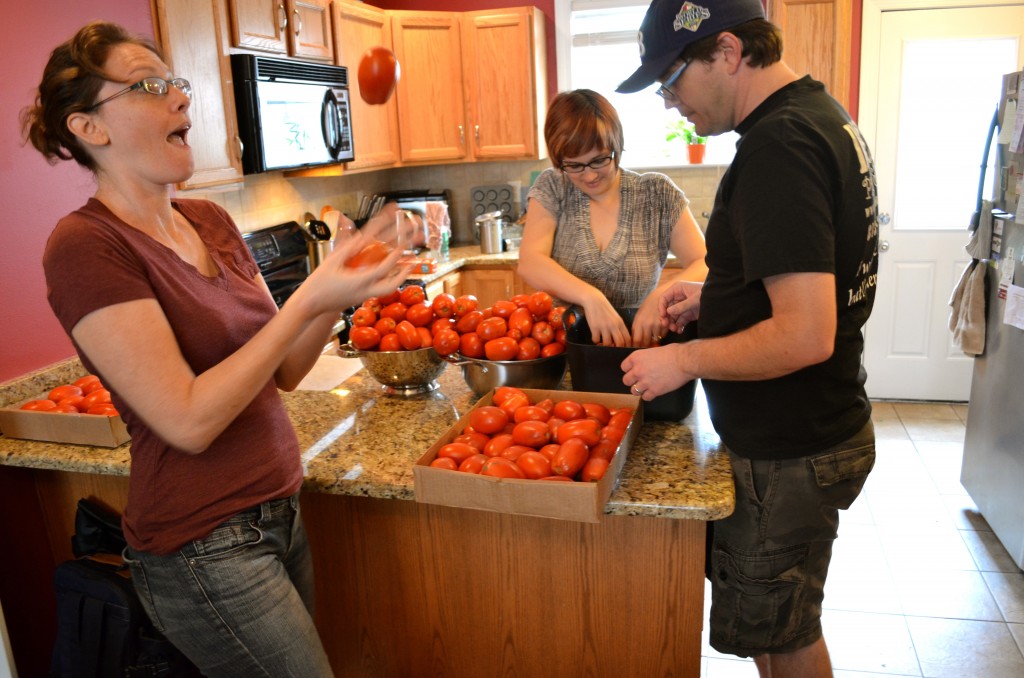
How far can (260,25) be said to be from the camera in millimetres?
3094

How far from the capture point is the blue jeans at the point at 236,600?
1306 mm

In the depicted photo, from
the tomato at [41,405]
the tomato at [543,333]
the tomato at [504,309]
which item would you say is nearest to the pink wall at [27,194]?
the tomato at [41,405]

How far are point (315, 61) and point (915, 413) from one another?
3633 millimetres

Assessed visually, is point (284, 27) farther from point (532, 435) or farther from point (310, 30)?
point (532, 435)

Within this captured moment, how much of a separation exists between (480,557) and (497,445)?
31 cm

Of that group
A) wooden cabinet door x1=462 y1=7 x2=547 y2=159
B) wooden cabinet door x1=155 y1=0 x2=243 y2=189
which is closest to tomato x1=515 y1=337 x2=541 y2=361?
wooden cabinet door x1=155 y1=0 x2=243 y2=189

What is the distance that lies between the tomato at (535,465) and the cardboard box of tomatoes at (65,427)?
927mm

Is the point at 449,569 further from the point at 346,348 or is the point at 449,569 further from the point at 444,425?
the point at 346,348

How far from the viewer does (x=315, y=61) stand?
139 inches

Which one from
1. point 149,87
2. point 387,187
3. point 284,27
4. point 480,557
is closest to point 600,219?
point 480,557

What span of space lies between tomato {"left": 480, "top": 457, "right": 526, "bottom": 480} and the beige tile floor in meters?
1.37

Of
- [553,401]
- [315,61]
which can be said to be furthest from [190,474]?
[315,61]

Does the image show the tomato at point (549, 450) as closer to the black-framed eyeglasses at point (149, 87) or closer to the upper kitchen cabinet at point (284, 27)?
the black-framed eyeglasses at point (149, 87)

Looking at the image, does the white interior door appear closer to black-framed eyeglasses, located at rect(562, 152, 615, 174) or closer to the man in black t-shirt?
black-framed eyeglasses, located at rect(562, 152, 615, 174)
